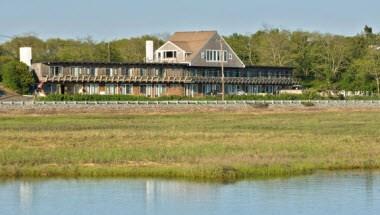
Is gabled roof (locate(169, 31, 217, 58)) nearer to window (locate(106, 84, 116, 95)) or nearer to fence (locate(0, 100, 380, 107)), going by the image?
window (locate(106, 84, 116, 95))

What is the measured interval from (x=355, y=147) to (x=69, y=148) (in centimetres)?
1444

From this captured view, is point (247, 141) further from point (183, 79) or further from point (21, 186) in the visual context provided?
point (183, 79)

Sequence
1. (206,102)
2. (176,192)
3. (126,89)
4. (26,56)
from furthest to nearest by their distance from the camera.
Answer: (126,89)
(26,56)
(206,102)
(176,192)

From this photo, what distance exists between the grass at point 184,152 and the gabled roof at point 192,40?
56894 mm

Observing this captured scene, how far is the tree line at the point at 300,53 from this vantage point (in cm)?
13525

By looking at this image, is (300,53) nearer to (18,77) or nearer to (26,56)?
(26,56)

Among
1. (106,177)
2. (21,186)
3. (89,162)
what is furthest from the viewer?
(89,162)

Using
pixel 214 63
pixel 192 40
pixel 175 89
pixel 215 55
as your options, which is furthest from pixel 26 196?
pixel 215 55

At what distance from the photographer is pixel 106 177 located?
125ft

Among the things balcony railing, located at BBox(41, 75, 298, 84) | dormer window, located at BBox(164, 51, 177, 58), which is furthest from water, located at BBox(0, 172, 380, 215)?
dormer window, located at BBox(164, 51, 177, 58)

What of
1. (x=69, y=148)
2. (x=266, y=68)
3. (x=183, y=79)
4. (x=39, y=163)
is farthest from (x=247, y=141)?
(x=266, y=68)

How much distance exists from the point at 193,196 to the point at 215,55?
9228cm

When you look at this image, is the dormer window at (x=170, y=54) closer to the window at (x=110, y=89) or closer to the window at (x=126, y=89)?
the window at (x=126, y=89)

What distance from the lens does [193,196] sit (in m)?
33.3
